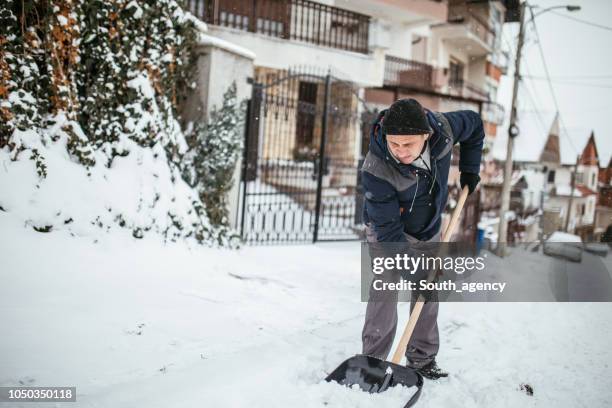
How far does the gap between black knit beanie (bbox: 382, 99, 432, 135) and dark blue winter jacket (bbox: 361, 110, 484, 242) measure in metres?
0.16

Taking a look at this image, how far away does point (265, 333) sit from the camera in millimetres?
3275

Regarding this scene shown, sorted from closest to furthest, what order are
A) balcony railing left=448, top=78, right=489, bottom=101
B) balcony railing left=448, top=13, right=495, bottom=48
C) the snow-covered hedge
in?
the snow-covered hedge
balcony railing left=448, top=13, right=495, bottom=48
balcony railing left=448, top=78, right=489, bottom=101

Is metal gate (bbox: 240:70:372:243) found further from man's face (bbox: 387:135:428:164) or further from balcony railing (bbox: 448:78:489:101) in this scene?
balcony railing (bbox: 448:78:489:101)

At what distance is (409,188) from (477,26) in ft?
76.2

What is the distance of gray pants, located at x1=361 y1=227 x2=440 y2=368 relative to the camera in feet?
8.87

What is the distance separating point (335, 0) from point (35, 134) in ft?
40.2

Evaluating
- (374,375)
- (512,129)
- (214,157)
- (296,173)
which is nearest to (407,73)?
(512,129)

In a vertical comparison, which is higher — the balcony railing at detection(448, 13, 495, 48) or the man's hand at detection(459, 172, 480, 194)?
the balcony railing at detection(448, 13, 495, 48)

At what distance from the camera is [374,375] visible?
250 cm

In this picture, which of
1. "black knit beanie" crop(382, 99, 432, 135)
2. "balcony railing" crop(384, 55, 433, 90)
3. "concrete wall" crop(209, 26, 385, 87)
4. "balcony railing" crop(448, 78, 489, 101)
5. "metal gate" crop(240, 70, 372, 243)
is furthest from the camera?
"balcony railing" crop(448, 78, 489, 101)

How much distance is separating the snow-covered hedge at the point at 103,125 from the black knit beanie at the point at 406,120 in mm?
3000

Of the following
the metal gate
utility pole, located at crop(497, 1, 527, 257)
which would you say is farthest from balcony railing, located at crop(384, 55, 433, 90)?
utility pole, located at crop(497, 1, 527, 257)
